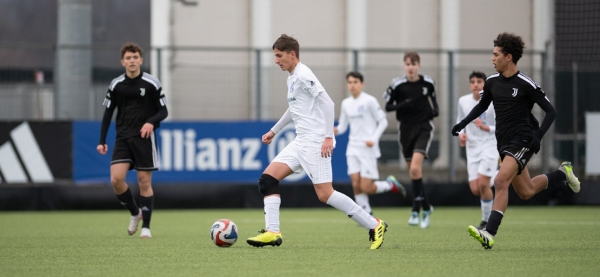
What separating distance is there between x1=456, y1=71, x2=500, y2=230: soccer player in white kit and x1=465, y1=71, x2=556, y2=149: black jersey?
3.07 meters

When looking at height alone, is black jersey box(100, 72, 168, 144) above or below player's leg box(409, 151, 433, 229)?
above

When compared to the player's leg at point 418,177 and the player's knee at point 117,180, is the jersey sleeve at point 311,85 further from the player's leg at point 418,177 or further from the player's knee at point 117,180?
the player's leg at point 418,177

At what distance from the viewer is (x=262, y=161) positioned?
1741 centimetres

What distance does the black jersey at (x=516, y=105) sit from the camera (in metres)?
8.46

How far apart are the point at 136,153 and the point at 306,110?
2638 millimetres

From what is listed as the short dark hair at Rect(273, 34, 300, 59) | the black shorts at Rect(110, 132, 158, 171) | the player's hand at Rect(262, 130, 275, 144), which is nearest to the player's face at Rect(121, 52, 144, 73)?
the black shorts at Rect(110, 132, 158, 171)

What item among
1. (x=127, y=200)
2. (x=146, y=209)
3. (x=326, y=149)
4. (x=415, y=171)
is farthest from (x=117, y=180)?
(x=415, y=171)

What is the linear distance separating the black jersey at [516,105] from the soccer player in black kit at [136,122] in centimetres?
380

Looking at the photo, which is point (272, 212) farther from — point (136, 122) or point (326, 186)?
point (136, 122)

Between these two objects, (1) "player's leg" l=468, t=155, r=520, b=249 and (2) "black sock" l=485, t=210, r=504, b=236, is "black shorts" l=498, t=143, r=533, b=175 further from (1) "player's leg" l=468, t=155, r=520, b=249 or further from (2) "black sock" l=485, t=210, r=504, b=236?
(2) "black sock" l=485, t=210, r=504, b=236

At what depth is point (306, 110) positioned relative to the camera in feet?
28.5

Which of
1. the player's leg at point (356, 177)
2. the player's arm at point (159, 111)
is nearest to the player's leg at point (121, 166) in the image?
the player's arm at point (159, 111)

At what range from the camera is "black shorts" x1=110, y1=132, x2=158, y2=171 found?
10484mm

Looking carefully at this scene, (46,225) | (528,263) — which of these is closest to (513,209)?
(46,225)
